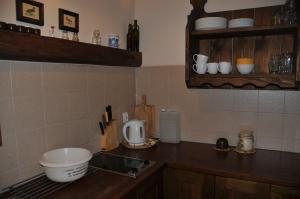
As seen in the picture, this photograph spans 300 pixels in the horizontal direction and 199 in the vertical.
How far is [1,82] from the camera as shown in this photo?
3.83 feet

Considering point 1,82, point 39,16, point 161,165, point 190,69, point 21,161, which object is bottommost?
point 161,165

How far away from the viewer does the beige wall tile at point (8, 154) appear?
1.19 meters

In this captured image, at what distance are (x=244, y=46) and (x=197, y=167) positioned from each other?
92 cm

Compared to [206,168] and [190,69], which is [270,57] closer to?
[190,69]

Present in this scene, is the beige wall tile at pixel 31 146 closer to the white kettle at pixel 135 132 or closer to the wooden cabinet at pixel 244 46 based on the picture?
the white kettle at pixel 135 132

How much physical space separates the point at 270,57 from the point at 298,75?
30cm

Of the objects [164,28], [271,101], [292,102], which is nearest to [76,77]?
[164,28]

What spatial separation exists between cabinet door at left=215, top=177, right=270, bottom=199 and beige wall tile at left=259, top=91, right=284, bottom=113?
621mm

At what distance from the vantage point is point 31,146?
1.32 metres

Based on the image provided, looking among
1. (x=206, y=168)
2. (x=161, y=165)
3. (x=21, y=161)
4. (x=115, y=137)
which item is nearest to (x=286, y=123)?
(x=206, y=168)

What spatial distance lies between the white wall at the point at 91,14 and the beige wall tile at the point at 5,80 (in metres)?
0.21

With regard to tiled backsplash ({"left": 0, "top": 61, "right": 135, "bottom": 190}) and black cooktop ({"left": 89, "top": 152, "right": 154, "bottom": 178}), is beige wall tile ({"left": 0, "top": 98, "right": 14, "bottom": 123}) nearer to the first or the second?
tiled backsplash ({"left": 0, "top": 61, "right": 135, "bottom": 190})

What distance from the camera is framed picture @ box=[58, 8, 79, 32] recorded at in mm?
1437

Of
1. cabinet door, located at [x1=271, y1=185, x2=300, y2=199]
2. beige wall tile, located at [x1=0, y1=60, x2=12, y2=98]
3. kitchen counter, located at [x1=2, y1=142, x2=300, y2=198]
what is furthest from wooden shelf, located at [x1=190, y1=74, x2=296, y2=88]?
beige wall tile, located at [x1=0, y1=60, x2=12, y2=98]
